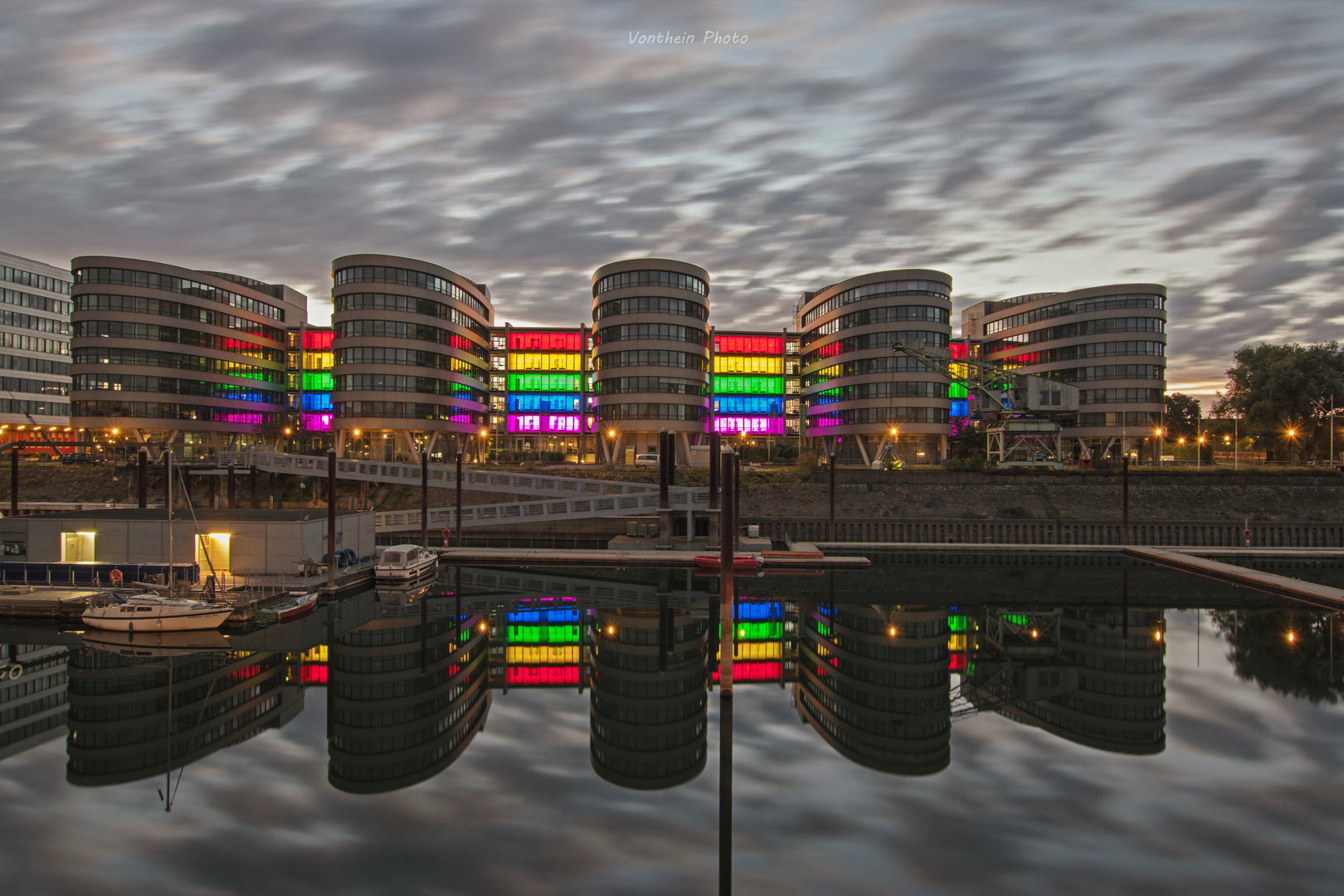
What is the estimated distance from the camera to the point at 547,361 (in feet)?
377

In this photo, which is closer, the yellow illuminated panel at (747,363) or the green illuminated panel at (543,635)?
the green illuminated panel at (543,635)

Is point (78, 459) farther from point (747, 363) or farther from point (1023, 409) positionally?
point (1023, 409)

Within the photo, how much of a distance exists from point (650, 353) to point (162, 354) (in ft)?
188

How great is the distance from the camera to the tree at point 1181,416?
152 meters

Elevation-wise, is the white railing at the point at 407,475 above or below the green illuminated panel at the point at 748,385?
below

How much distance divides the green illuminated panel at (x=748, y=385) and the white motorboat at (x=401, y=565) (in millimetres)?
71612

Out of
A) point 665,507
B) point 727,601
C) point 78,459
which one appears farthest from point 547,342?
point 727,601

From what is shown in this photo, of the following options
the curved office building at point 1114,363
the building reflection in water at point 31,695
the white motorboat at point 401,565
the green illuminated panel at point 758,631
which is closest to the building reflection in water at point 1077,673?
the green illuminated panel at point 758,631

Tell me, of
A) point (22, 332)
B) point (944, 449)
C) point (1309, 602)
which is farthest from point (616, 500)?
point (22, 332)

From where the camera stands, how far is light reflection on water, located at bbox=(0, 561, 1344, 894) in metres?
14.0

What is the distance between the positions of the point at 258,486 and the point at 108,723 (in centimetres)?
5747

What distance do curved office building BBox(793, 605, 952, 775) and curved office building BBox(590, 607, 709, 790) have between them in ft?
12.9

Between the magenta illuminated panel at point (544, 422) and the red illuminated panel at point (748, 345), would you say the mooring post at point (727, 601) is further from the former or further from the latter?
the magenta illuminated panel at point (544, 422)

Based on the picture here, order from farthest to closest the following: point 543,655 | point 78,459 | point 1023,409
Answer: point 78,459 → point 1023,409 → point 543,655
